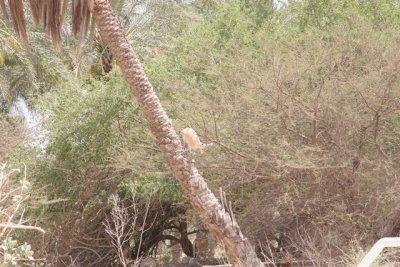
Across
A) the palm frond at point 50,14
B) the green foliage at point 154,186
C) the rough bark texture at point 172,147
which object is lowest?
the green foliage at point 154,186

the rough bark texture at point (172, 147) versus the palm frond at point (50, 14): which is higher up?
the palm frond at point (50, 14)

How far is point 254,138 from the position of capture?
12.0 meters

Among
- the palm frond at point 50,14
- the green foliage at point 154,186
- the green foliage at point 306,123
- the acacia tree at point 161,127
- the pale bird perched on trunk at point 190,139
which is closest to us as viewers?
the palm frond at point 50,14

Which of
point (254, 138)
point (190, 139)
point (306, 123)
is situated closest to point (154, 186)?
point (254, 138)

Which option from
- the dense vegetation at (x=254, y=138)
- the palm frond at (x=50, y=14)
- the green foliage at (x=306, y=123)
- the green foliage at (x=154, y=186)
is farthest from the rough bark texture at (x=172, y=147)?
the green foliage at (x=154, y=186)

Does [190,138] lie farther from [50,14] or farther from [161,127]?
[50,14]

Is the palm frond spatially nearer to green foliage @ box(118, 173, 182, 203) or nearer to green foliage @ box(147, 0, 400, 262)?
green foliage @ box(147, 0, 400, 262)

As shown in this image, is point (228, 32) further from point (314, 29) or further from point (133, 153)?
point (133, 153)

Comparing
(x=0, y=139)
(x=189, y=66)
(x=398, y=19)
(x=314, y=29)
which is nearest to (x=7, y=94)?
(x=0, y=139)

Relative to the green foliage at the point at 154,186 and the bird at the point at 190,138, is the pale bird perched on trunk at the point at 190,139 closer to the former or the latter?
the bird at the point at 190,138

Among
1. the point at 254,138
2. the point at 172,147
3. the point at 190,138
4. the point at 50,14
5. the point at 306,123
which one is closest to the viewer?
the point at 50,14

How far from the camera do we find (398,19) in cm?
1308

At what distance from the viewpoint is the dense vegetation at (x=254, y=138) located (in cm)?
1149

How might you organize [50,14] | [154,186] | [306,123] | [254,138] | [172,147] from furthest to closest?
1. [154,186]
2. [254,138]
3. [306,123]
4. [172,147]
5. [50,14]
